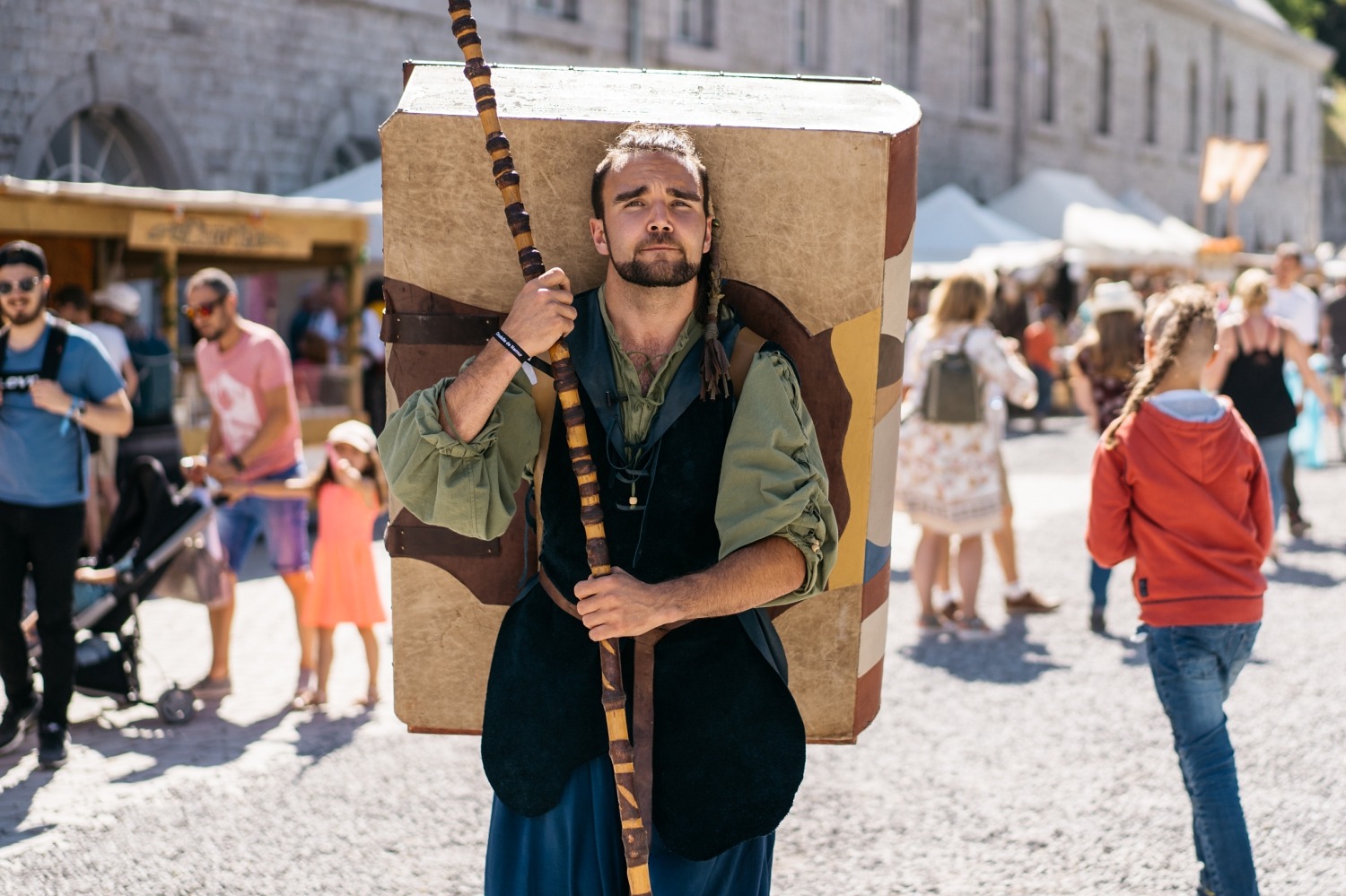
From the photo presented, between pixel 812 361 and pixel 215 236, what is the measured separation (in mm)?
8843

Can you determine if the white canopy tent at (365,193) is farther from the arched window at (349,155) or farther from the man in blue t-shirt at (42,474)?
the man in blue t-shirt at (42,474)

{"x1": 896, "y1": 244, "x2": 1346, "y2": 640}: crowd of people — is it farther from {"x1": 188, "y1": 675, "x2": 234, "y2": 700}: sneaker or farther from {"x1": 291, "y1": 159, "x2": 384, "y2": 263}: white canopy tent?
{"x1": 291, "y1": 159, "x2": 384, "y2": 263}: white canopy tent

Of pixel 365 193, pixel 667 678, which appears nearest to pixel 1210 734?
pixel 667 678

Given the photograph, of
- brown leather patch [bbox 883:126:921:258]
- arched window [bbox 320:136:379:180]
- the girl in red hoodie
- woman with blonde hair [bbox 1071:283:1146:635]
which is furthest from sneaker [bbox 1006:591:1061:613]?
arched window [bbox 320:136:379:180]

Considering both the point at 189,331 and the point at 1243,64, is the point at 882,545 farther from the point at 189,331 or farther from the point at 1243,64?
the point at 1243,64

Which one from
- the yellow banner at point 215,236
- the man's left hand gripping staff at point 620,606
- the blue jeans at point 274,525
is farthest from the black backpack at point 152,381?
the man's left hand gripping staff at point 620,606

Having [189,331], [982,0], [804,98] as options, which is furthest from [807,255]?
[982,0]

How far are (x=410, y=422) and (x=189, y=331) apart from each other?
1252 cm

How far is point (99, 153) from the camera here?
44.3 ft

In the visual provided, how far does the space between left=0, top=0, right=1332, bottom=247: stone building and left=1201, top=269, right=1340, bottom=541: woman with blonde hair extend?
30.9ft

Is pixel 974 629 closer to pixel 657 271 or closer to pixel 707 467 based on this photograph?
pixel 707 467

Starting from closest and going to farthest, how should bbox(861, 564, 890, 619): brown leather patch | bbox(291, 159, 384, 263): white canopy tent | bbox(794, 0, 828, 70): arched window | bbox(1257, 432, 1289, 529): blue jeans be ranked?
bbox(861, 564, 890, 619): brown leather patch < bbox(1257, 432, 1289, 529): blue jeans < bbox(291, 159, 384, 263): white canopy tent < bbox(794, 0, 828, 70): arched window

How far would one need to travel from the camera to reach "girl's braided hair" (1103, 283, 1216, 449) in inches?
155

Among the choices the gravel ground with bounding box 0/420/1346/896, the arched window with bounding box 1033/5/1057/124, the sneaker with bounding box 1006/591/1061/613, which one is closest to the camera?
Answer: the gravel ground with bounding box 0/420/1346/896
